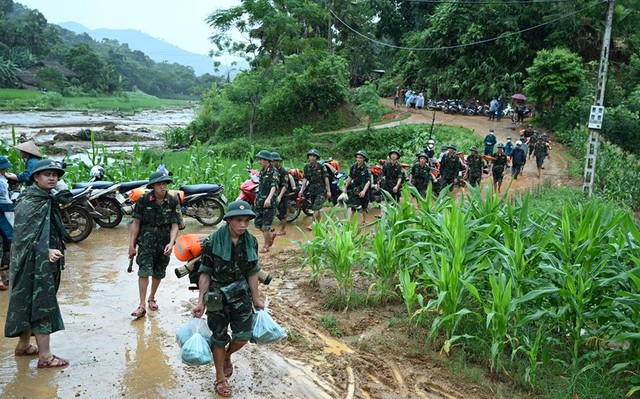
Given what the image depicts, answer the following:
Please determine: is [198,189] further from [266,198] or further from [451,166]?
[451,166]

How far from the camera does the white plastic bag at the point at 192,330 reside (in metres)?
3.98

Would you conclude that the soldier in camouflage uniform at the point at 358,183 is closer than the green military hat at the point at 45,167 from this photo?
No

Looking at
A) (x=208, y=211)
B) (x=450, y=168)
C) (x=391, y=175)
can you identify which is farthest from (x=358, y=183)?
(x=450, y=168)

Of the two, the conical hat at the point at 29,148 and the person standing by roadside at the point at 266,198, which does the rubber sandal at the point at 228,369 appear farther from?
the person standing by roadside at the point at 266,198

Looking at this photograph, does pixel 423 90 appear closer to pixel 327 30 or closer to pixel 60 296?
pixel 327 30

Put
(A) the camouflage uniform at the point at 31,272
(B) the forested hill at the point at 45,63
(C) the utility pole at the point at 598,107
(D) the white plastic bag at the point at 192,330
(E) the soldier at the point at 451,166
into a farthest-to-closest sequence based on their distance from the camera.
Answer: (B) the forested hill at the point at 45,63
(C) the utility pole at the point at 598,107
(E) the soldier at the point at 451,166
(A) the camouflage uniform at the point at 31,272
(D) the white plastic bag at the point at 192,330

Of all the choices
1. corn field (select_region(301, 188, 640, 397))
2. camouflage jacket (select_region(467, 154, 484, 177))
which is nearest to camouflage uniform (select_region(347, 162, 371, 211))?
corn field (select_region(301, 188, 640, 397))

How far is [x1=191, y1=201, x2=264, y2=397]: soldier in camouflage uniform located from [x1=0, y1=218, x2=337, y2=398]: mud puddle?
40 cm

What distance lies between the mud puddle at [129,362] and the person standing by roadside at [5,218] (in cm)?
63

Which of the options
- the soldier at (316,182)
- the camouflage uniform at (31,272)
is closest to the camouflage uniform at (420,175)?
the soldier at (316,182)

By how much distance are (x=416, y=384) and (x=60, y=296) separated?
3982 mm

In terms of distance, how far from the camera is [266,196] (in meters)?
8.33

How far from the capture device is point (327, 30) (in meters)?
34.4

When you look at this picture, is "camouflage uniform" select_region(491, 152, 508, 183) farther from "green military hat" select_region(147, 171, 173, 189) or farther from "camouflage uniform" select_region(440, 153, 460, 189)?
"green military hat" select_region(147, 171, 173, 189)
